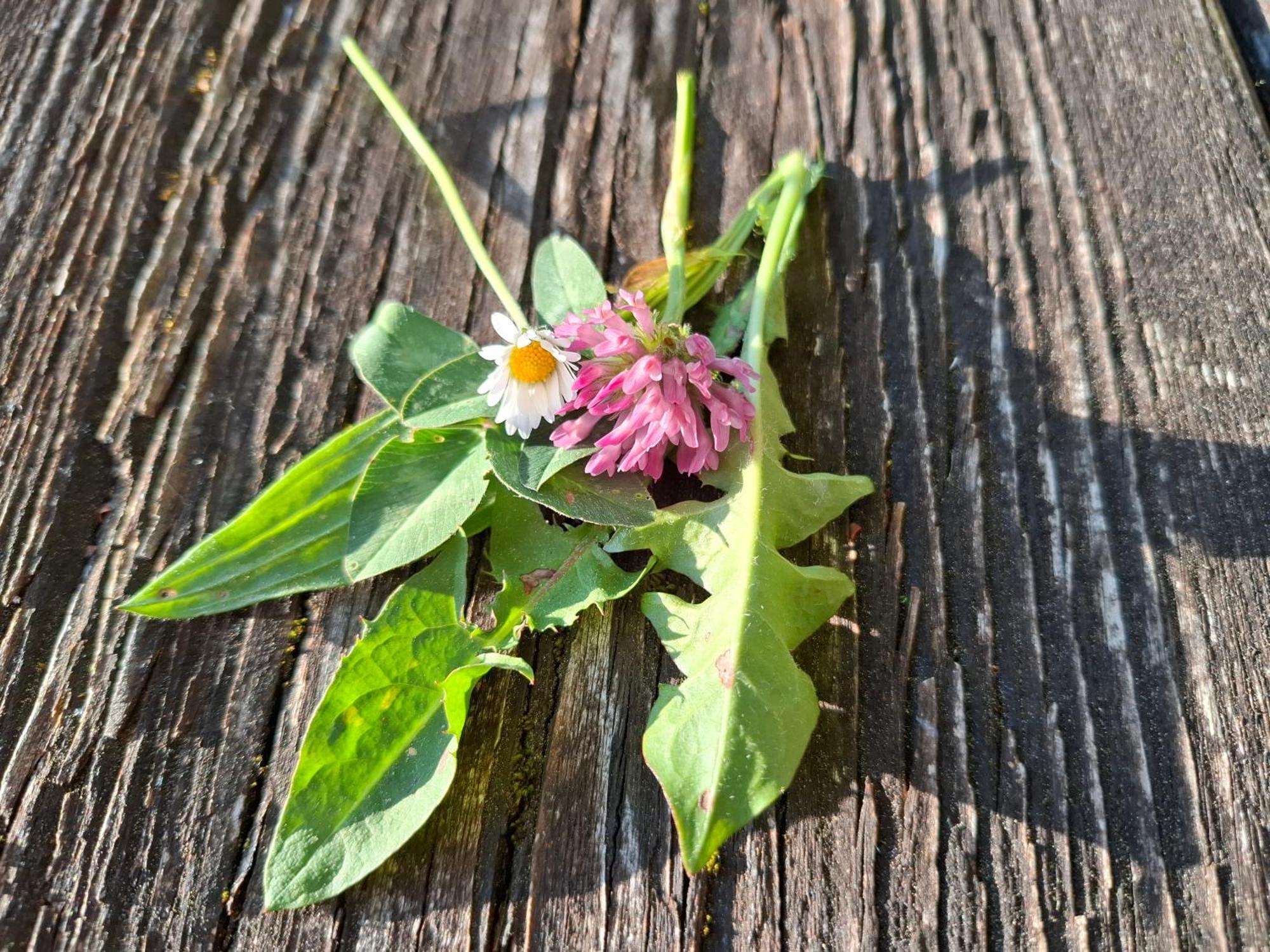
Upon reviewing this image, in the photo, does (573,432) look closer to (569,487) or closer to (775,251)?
(569,487)

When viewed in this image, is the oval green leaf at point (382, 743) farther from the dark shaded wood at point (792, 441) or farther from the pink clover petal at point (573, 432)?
the pink clover petal at point (573, 432)

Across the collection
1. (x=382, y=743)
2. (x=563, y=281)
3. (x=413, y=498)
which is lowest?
(x=382, y=743)

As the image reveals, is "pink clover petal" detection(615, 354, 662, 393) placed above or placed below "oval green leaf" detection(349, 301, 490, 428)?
above

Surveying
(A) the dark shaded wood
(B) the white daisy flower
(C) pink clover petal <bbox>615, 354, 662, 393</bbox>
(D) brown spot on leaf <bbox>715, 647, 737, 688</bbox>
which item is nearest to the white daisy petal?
(B) the white daisy flower

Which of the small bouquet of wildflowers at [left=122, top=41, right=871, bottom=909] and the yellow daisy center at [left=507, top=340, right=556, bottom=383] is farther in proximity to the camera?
the yellow daisy center at [left=507, top=340, right=556, bottom=383]

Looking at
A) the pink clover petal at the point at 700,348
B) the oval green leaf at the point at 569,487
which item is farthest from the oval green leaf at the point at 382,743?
the pink clover petal at the point at 700,348

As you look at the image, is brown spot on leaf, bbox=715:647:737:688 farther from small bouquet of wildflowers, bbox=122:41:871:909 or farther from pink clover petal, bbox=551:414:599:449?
pink clover petal, bbox=551:414:599:449

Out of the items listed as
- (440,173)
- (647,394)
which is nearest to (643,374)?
(647,394)
